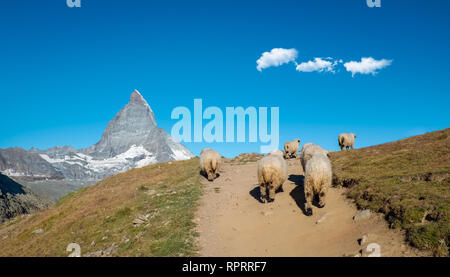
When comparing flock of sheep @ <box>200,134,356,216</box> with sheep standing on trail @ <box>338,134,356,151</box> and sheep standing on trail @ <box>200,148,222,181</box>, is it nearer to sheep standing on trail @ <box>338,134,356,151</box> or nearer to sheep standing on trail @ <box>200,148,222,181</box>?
sheep standing on trail @ <box>200,148,222,181</box>

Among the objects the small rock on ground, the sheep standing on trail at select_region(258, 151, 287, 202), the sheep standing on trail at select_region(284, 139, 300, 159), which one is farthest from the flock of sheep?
the sheep standing on trail at select_region(284, 139, 300, 159)

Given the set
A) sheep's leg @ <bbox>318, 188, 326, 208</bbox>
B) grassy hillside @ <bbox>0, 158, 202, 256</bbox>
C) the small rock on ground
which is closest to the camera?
the small rock on ground

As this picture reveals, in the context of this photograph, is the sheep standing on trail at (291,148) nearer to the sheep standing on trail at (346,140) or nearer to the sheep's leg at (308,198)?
the sheep standing on trail at (346,140)

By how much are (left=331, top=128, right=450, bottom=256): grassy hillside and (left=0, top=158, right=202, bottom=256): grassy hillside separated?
358 inches

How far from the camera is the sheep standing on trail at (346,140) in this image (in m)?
33.7

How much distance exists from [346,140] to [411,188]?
21.6 metres

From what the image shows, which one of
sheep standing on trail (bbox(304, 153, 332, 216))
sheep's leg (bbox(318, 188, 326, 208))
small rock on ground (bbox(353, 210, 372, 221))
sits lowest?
small rock on ground (bbox(353, 210, 372, 221))

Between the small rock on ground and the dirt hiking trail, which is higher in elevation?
the small rock on ground

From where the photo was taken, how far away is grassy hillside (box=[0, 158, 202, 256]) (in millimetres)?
14359

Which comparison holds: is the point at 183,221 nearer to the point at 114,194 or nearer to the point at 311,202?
the point at 311,202

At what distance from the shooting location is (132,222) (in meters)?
17.7

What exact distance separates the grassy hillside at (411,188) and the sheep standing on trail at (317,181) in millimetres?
1734
